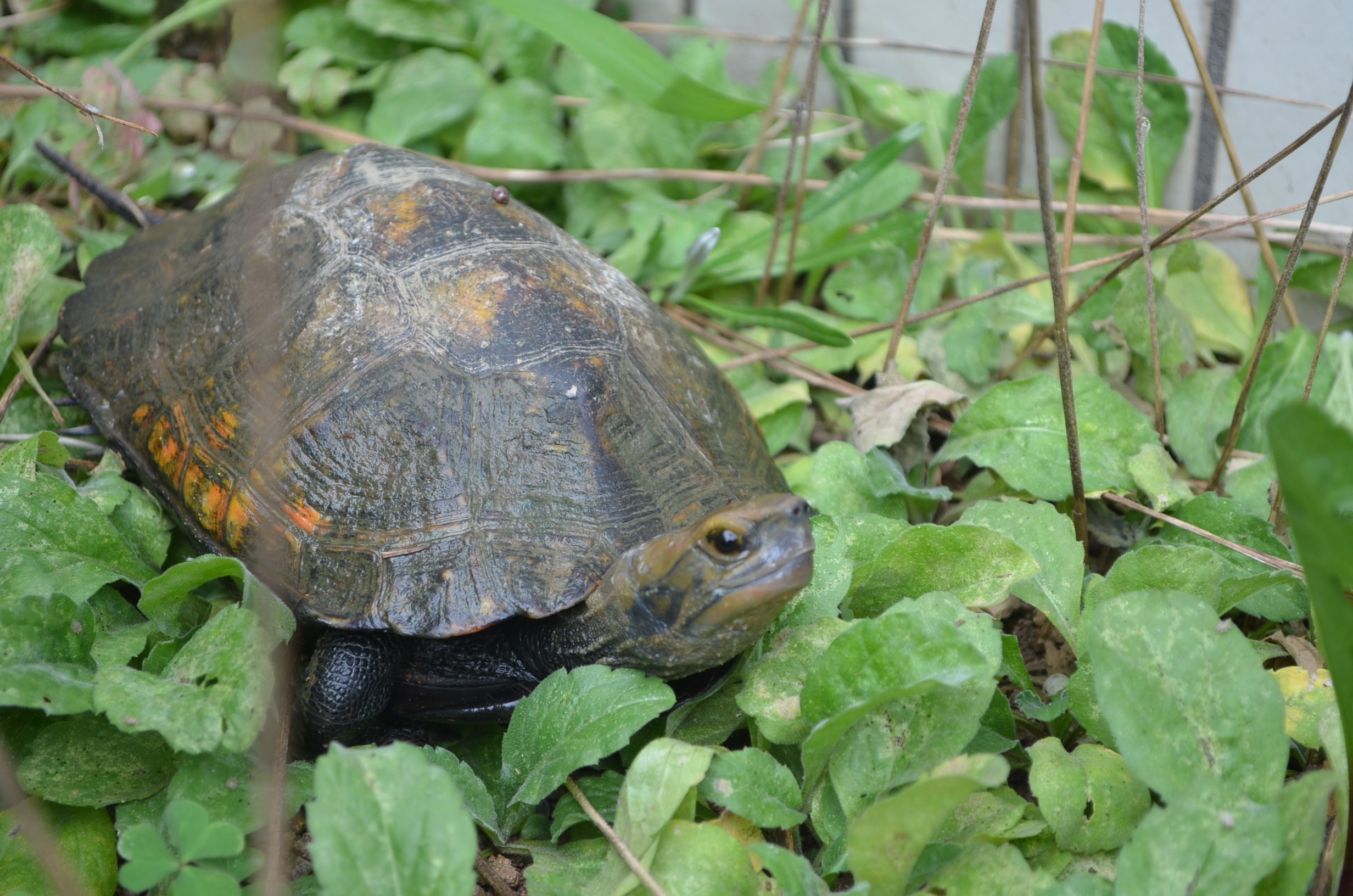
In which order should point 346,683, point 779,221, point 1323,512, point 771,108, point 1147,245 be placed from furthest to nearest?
point 771,108 < point 779,221 < point 1147,245 < point 346,683 < point 1323,512

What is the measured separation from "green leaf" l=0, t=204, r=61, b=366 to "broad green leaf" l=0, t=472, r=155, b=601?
0.46 metres

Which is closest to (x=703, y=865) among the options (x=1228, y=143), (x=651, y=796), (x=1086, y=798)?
(x=651, y=796)

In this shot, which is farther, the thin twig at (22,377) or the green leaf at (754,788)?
the thin twig at (22,377)

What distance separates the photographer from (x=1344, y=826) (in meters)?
1.18

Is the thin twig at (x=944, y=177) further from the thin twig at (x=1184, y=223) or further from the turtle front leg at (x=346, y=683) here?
the turtle front leg at (x=346, y=683)

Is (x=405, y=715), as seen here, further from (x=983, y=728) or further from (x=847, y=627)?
(x=983, y=728)

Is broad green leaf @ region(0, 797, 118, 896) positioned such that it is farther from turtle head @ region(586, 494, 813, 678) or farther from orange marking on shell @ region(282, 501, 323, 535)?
turtle head @ region(586, 494, 813, 678)

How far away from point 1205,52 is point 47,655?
93.1 inches

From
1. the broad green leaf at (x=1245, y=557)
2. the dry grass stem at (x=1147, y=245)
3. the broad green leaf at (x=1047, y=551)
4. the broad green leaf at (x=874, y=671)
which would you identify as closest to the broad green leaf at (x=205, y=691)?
the broad green leaf at (x=874, y=671)

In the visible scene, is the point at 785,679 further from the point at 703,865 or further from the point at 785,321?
the point at 785,321

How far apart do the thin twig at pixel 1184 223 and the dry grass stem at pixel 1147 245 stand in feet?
0.10

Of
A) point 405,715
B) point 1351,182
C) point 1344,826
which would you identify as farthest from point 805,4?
point 1344,826

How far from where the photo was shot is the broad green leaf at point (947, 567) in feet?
4.71

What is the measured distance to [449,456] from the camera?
1485 mm
